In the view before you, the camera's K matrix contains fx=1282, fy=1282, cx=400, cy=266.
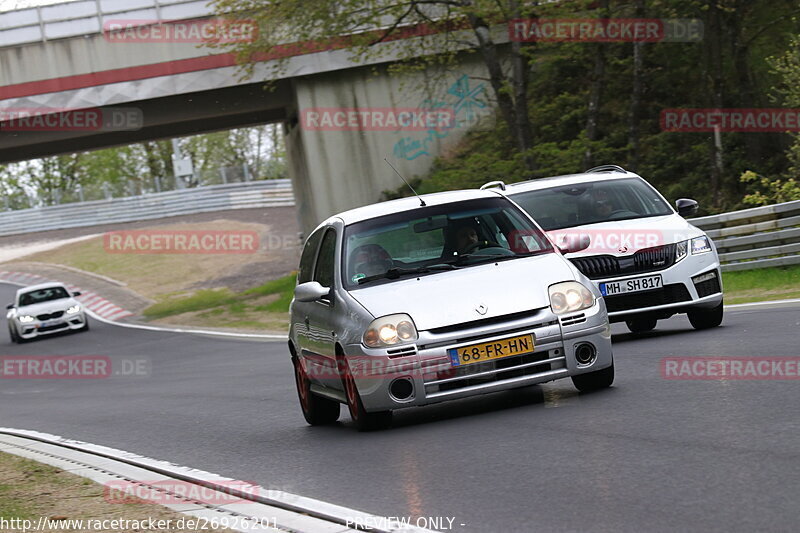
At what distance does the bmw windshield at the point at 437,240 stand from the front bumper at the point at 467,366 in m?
0.87

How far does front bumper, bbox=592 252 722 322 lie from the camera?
40.8 feet

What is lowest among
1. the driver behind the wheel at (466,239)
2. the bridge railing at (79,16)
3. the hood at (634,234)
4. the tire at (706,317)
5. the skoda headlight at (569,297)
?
the tire at (706,317)

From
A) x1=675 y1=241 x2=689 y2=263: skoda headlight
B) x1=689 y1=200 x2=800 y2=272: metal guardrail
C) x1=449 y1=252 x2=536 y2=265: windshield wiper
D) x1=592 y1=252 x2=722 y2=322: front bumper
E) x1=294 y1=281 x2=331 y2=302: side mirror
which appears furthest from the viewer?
x1=689 y1=200 x2=800 y2=272: metal guardrail

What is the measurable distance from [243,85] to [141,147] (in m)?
63.8

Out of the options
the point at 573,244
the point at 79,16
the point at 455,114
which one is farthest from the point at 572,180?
the point at 79,16

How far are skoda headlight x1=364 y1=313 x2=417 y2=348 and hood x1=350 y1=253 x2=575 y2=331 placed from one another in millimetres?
45

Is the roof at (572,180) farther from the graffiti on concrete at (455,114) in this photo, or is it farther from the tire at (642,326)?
the graffiti on concrete at (455,114)

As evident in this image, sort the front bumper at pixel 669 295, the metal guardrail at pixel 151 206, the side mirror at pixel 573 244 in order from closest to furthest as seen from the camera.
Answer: the side mirror at pixel 573 244
the front bumper at pixel 669 295
the metal guardrail at pixel 151 206

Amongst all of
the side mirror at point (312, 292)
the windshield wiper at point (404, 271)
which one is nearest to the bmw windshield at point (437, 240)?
the windshield wiper at point (404, 271)

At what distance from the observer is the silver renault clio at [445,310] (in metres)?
8.59

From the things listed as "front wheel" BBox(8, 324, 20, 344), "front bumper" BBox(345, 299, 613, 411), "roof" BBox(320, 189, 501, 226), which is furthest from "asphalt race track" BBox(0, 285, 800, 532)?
"front wheel" BBox(8, 324, 20, 344)

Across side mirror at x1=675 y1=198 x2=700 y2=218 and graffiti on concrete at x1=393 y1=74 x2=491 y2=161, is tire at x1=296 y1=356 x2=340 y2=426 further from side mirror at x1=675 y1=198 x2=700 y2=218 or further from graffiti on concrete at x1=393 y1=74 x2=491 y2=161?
graffiti on concrete at x1=393 y1=74 x2=491 y2=161

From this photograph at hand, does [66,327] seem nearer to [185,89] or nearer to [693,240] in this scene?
[185,89]

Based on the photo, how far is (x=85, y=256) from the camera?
2276 inches
